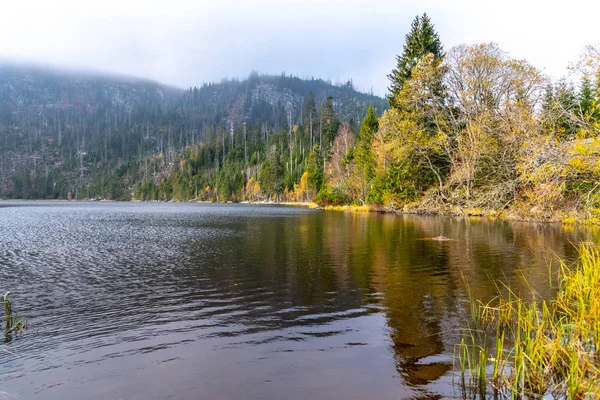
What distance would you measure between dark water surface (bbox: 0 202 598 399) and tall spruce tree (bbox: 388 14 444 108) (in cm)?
4021

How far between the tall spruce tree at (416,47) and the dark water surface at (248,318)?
40206 mm

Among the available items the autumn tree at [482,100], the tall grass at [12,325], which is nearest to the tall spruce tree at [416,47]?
the autumn tree at [482,100]

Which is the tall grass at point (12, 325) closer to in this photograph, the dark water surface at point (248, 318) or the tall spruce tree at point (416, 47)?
the dark water surface at point (248, 318)

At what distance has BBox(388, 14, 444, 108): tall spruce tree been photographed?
182 ft

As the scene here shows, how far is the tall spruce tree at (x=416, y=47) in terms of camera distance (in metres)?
55.3

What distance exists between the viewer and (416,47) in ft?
184

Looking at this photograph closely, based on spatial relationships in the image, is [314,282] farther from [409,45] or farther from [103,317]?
[409,45]

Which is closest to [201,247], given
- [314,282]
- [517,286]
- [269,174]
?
[314,282]

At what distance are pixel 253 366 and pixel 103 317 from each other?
5874 millimetres

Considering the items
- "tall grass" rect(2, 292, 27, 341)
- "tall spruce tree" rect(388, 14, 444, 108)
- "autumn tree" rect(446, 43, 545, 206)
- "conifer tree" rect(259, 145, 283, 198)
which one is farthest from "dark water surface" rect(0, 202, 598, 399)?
"conifer tree" rect(259, 145, 283, 198)

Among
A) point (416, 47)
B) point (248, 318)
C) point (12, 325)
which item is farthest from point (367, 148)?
point (12, 325)

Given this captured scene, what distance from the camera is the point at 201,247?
25.4 m

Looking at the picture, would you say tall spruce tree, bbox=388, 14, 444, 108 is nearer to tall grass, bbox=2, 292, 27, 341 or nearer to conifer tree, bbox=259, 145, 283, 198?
tall grass, bbox=2, 292, 27, 341

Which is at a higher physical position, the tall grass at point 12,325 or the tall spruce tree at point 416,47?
the tall spruce tree at point 416,47
